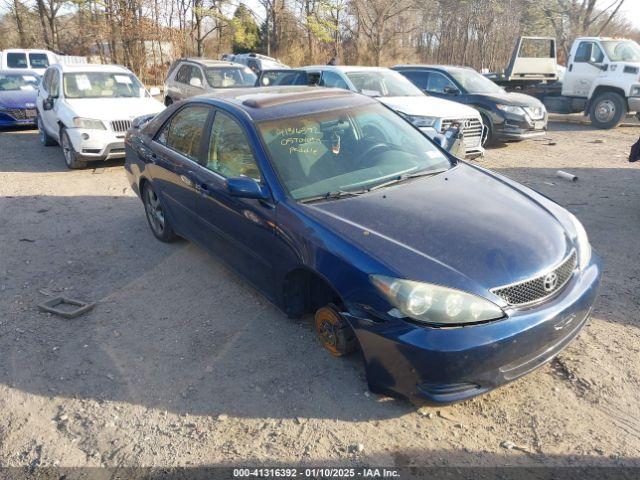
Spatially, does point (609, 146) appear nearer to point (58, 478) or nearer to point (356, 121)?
point (356, 121)

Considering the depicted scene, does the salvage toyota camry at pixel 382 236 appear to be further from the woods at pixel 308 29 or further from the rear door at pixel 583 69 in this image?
the woods at pixel 308 29

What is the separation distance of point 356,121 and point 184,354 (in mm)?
2221

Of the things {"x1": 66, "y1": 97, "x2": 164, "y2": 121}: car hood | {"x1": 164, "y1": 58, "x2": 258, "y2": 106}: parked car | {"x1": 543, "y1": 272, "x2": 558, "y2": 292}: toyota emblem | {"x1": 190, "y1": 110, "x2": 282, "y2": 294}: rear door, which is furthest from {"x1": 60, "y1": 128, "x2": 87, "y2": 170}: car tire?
{"x1": 543, "y1": 272, "x2": 558, "y2": 292}: toyota emblem

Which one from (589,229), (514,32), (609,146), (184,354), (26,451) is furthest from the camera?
(514,32)

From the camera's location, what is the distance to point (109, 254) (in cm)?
520

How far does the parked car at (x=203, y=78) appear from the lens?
11.7m

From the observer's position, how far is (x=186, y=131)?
4527 millimetres

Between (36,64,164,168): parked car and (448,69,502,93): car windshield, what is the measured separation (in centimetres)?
630

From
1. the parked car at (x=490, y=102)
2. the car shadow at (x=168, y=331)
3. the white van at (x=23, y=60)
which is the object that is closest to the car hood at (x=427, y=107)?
the parked car at (x=490, y=102)

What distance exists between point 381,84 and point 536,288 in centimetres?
755

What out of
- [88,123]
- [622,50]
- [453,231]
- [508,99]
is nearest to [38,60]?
[88,123]

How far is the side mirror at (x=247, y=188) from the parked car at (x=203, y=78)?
871 cm

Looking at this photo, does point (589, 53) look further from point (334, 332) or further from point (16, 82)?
point (16, 82)

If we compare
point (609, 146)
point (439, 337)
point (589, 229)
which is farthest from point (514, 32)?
point (439, 337)
